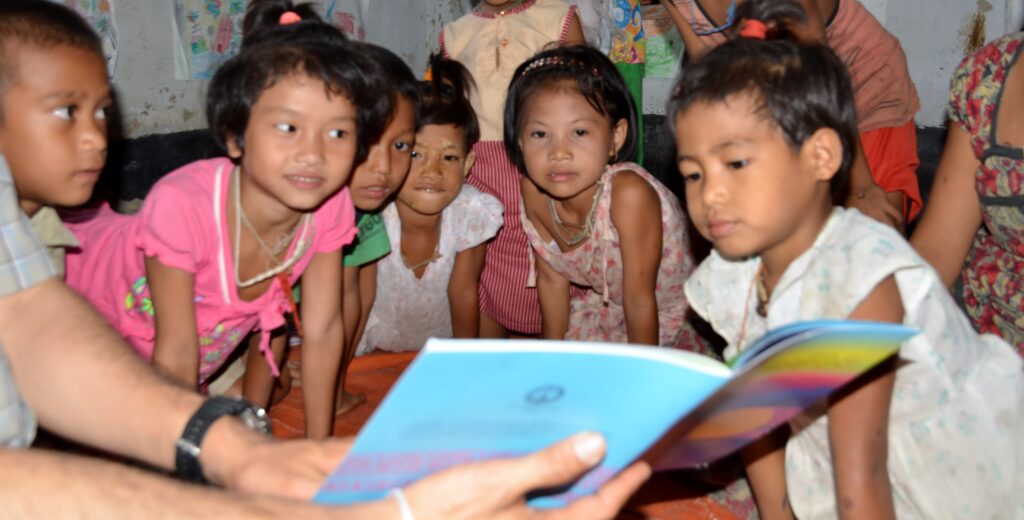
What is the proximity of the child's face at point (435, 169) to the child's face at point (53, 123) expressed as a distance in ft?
3.22

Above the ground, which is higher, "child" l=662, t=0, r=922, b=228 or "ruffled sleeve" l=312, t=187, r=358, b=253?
"child" l=662, t=0, r=922, b=228

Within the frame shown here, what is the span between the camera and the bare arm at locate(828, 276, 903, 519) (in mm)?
1277

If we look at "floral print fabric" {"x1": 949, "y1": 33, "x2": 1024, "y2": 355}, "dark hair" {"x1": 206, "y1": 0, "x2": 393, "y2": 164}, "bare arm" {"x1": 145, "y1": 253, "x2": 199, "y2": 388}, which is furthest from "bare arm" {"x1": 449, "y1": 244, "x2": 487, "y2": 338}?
"floral print fabric" {"x1": 949, "y1": 33, "x2": 1024, "y2": 355}

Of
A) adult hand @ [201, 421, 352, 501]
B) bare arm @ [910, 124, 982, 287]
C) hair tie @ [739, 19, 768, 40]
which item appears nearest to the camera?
adult hand @ [201, 421, 352, 501]

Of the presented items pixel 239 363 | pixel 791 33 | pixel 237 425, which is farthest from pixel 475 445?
pixel 239 363

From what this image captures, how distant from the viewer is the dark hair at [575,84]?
2.45 metres

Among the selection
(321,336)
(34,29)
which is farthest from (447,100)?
(34,29)

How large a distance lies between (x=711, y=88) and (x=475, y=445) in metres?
0.83

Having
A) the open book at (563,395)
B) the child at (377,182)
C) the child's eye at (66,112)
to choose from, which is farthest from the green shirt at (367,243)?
the open book at (563,395)

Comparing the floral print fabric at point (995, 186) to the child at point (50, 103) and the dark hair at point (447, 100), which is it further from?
the child at point (50, 103)

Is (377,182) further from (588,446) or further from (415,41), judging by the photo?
(415,41)

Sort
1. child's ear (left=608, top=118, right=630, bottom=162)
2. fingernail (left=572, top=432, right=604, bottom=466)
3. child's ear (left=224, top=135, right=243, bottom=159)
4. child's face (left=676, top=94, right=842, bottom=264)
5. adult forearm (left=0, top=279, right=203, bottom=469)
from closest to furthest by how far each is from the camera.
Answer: fingernail (left=572, top=432, right=604, bottom=466)
adult forearm (left=0, top=279, right=203, bottom=469)
child's face (left=676, top=94, right=842, bottom=264)
child's ear (left=224, top=135, right=243, bottom=159)
child's ear (left=608, top=118, right=630, bottom=162)

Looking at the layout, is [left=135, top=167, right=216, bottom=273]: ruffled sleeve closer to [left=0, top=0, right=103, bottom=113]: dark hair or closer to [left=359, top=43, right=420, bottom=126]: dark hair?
[left=0, top=0, right=103, bottom=113]: dark hair

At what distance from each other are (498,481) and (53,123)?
130 centimetres
